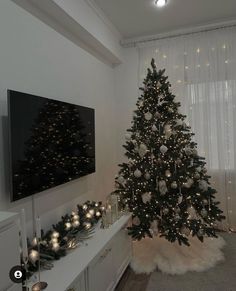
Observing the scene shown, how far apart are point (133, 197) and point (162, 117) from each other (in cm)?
102

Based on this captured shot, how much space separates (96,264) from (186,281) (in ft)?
3.41

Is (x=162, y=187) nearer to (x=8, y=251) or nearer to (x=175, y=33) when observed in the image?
(x=8, y=251)

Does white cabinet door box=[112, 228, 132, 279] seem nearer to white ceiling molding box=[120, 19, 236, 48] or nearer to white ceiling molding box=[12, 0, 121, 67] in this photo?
white ceiling molding box=[12, 0, 121, 67]

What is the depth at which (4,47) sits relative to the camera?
1.96 m

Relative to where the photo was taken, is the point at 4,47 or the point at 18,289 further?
the point at 4,47

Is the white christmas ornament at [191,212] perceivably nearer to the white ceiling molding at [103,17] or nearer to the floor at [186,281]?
the floor at [186,281]

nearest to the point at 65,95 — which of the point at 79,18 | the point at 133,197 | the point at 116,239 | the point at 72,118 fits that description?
the point at 72,118

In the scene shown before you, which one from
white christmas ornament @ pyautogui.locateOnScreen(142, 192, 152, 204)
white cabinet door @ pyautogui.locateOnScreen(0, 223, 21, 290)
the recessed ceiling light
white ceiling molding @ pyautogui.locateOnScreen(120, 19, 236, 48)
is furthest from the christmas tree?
white cabinet door @ pyautogui.locateOnScreen(0, 223, 21, 290)

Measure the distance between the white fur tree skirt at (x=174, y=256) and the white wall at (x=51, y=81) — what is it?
0.95 m

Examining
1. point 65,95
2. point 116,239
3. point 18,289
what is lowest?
point 116,239

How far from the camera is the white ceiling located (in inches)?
123

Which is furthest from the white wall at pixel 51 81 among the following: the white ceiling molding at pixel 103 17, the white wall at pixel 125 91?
the white ceiling molding at pixel 103 17

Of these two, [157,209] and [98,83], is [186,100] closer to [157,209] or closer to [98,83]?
[98,83]

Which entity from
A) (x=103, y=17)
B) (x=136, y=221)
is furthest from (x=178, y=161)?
(x=103, y=17)
